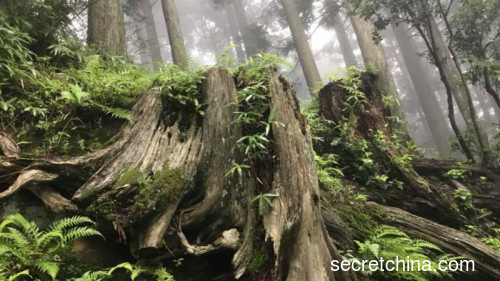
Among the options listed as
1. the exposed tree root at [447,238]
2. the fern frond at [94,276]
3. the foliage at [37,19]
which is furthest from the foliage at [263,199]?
the foliage at [37,19]

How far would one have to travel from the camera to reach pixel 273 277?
3061 mm

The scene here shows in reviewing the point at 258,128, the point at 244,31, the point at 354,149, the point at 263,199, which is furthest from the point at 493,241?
the point at 244,31

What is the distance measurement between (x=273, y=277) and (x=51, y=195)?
2.45m

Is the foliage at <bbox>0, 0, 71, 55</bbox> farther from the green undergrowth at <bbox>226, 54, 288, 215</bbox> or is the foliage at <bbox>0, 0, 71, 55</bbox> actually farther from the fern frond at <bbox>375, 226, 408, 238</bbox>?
the fern frond at <bbox>375, 226, 408, 238</bbox>

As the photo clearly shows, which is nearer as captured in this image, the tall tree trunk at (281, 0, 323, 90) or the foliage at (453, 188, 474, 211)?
the foliage at (453, 188, 474, 211)

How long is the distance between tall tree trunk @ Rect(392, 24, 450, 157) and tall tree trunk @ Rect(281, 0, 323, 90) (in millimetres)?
6815

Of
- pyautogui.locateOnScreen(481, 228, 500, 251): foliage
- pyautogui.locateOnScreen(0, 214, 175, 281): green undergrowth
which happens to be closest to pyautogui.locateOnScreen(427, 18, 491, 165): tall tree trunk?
pyautogui.locateOnScreen(481, 228, 500, 251): foliage

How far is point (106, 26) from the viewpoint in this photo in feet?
21.2

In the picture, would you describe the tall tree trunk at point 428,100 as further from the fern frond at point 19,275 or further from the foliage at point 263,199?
the fern frond at point 19,275

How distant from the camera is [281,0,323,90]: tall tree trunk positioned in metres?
12.6

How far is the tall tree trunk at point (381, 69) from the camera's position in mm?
7820

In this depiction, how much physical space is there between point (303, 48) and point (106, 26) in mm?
8715

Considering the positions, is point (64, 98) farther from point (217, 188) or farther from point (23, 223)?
point (217, 188)

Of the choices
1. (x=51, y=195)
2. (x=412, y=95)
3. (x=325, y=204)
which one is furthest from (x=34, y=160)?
(x=412, y=95)
